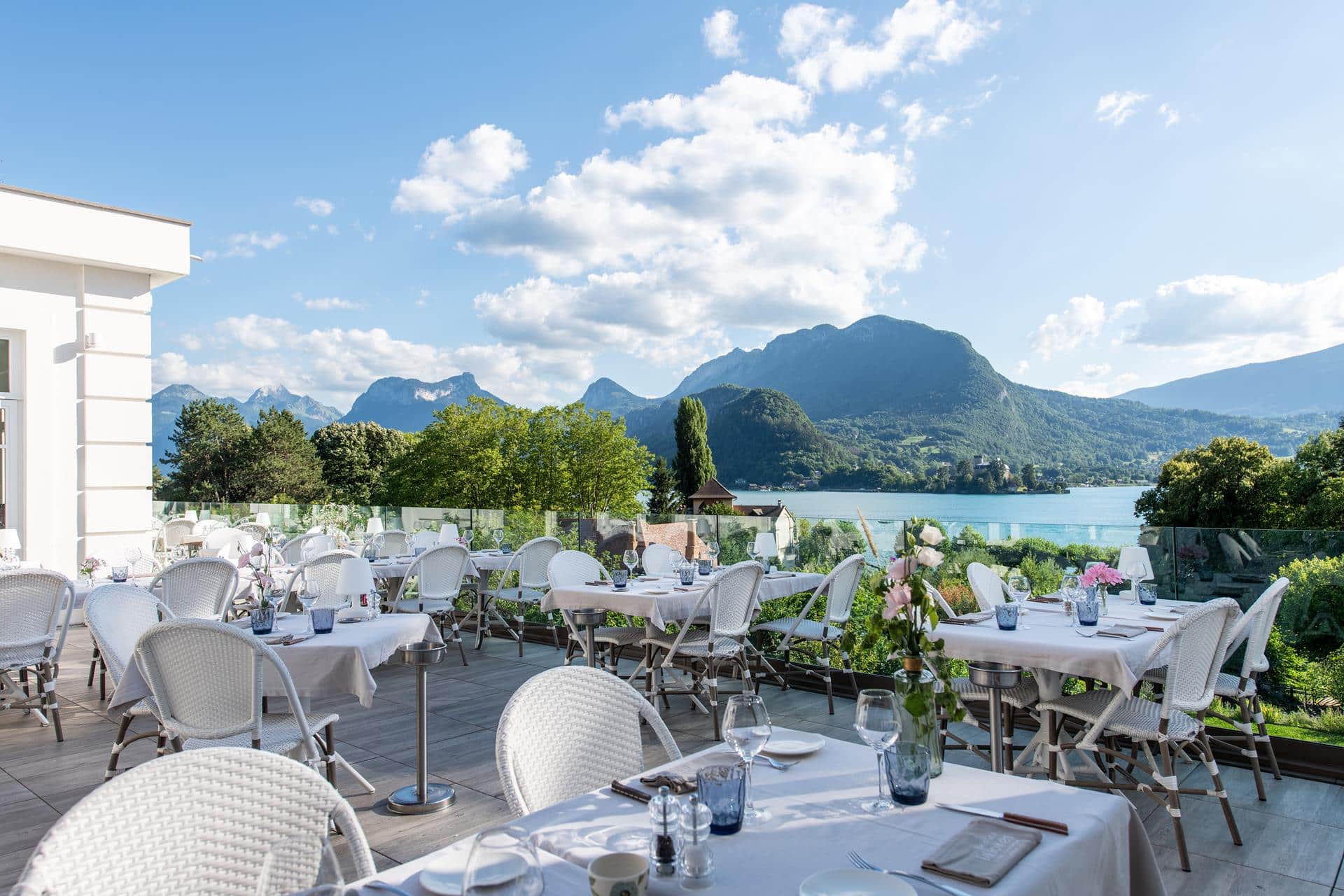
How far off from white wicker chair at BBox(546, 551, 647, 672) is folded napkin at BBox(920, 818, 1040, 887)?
403cm

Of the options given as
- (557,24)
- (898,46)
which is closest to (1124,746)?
(557,24)

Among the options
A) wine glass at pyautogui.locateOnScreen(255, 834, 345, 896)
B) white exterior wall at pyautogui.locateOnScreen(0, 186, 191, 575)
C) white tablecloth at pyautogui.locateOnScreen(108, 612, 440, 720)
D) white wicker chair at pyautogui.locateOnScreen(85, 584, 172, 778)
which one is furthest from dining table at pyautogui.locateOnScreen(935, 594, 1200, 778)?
white exterior wall at pyautogui.locateOnScreen(0, 186, 191, 575)

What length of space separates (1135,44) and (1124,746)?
25996 mm

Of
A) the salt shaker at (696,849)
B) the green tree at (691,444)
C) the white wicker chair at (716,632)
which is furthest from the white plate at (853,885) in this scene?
the green tree at (691,444)

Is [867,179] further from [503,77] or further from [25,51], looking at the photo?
[25,51]

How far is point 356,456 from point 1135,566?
173 ft

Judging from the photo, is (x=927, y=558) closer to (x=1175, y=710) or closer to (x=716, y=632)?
(x=1175, y=710)

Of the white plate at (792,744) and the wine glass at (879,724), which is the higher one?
the wine glass at (879,724)

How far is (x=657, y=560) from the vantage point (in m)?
6.75

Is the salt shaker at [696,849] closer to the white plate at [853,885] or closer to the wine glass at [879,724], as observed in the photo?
the white plate at [853,885]

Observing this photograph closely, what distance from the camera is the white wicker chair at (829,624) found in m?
5.54

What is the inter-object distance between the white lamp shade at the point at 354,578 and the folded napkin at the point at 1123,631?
3.36 metres

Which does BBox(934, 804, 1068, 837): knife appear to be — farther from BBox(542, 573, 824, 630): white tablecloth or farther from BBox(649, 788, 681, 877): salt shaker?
BBox(542, 573, 824, 630): white tablecloth

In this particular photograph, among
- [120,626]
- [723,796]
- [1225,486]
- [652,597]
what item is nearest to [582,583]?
[652,597]
